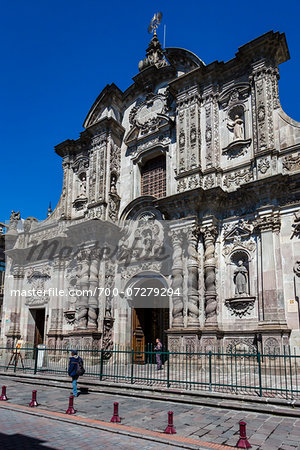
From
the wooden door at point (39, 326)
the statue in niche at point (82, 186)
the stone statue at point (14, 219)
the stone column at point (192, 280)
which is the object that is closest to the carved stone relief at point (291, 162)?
the stone column at point (192, 280)

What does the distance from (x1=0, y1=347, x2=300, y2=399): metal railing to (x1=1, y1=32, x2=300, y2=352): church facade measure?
2.19 feet

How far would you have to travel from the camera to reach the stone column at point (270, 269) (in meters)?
12.9

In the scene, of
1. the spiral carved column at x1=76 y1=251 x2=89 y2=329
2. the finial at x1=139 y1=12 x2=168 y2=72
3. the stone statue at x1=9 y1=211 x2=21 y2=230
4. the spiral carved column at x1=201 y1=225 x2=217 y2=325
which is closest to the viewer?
the spiral carved column at x1=201 y1=225 x2=217 y2=325

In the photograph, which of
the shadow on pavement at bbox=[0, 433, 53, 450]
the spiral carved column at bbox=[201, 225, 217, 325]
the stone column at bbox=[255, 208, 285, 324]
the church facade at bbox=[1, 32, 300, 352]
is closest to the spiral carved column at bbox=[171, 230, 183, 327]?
the church facade at bbox=[1, 32, 300, 352]

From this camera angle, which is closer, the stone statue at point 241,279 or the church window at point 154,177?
the stone statue at point 241,279

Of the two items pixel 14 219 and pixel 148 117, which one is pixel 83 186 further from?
pixel 14 219

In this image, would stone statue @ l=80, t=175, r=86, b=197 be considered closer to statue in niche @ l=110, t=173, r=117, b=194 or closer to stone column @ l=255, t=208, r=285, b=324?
statue in niche @ l=110, t=173, r=117, b=194

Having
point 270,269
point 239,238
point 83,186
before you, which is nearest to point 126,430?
point 270,269

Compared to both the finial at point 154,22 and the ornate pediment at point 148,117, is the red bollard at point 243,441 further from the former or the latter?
the finial at point 154,22

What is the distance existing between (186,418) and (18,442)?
3.35 metres

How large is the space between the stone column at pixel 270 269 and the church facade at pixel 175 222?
36 millimetres

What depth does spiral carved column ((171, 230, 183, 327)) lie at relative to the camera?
48.4ft

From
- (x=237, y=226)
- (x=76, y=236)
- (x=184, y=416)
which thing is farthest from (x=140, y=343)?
(x=184, y=416)

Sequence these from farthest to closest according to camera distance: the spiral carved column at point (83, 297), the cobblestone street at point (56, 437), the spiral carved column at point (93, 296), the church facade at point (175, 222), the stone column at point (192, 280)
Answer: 1. the spiral carved column at point (83, 297)
2. the spiral carved column at point (93, 296)
3. the stone column at point (192, 280)
4. the church facade at point (175, 222)
5. the cobblestone street at point (56, 437)
